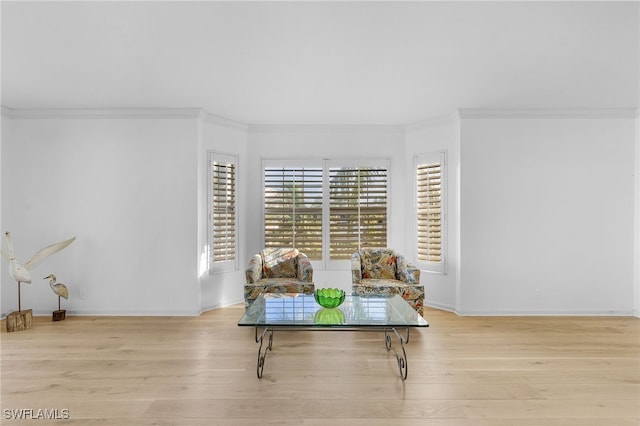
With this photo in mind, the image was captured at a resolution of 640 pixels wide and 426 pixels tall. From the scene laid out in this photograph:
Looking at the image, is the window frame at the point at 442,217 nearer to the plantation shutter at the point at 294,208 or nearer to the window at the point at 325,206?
the window at the point at 325,206

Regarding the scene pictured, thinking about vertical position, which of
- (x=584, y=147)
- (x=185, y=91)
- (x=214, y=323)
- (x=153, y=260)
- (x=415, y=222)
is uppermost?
(x=185, y=91)

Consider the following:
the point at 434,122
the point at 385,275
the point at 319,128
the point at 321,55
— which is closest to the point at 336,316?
the point at 385,275

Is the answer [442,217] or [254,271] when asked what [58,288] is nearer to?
[254,271]

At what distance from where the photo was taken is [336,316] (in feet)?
9.95

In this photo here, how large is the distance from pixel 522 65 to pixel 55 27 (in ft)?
12.9

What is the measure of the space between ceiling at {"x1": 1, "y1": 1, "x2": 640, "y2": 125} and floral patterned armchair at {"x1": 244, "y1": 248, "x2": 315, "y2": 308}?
200 cm

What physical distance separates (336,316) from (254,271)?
180cm

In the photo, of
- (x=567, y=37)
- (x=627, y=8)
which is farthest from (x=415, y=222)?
(x=627, y=8)

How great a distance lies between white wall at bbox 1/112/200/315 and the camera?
187 inches

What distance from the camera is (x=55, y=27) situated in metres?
2.69

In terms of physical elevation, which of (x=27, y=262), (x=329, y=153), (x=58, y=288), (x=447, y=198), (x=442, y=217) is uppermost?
(x=329, y=153)

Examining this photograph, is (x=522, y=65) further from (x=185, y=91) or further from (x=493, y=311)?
(x=185, y=91)

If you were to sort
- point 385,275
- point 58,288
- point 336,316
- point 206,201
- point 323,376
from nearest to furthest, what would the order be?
1. point 323,376
2. point 336,316
3. point 58,288
4. point 385,275
5. point 206,201

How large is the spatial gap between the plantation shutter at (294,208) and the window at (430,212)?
1.51 metres
